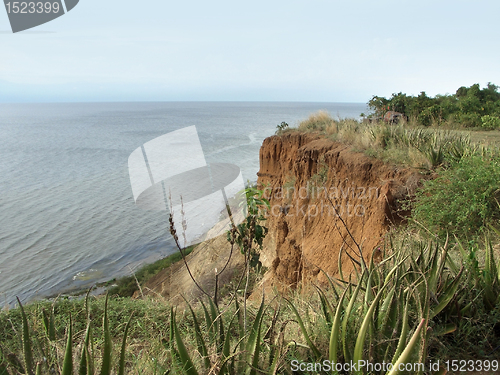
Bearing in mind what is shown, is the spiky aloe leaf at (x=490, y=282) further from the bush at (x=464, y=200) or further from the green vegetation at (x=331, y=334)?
the bush at (x=464, y=200)

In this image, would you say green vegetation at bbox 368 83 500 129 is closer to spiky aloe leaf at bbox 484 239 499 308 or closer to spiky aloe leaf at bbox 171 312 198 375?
spiky aloe leaf at bbox 484 239 499 308

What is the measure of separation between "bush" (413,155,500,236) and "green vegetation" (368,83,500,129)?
10.5 metres

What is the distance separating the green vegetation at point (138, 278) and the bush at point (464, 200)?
36.5 feet

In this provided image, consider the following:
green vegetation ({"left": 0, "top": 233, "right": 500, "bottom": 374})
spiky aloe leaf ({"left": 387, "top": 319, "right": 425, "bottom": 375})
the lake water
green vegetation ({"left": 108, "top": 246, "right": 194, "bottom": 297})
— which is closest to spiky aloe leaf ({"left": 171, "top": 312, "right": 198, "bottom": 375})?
green vegetation ({"left": 0, "top": 233, "right": 500, "bottom": 374})

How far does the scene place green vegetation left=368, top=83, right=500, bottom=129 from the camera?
674 inches

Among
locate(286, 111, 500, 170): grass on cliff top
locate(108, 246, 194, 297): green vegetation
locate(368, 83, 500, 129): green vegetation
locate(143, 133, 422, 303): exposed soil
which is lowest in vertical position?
locate(108, 246, 194, 297): green vegetation

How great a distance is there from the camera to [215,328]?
10.2 feet

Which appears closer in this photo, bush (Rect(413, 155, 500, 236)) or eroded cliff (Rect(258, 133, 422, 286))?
bush (Rect(413, 155, 500, 236))

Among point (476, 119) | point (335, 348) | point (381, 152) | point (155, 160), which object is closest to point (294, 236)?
point (381, 152)

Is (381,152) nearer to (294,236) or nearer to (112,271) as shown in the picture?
(294,236)

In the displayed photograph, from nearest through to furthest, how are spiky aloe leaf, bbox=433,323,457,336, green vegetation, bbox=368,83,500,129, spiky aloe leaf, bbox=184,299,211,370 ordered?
1. spiky aloe leaf, bbox=184,299,211,370
2. spiky aloe leaf, bbox=433,323,457,336
3. green vegetation, bbox=368,83,500,129

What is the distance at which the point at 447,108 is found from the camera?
801 inches

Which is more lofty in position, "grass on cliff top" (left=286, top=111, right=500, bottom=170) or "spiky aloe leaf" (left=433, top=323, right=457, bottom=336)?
"grass on cliff top" (left=286, top=111, right=500, bottom=170)

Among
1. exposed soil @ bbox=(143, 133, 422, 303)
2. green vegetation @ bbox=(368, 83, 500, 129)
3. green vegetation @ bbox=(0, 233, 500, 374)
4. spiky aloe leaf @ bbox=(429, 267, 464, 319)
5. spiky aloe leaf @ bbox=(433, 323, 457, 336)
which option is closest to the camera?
green vegetation @ bbox=(0, 233, 500, 374)
